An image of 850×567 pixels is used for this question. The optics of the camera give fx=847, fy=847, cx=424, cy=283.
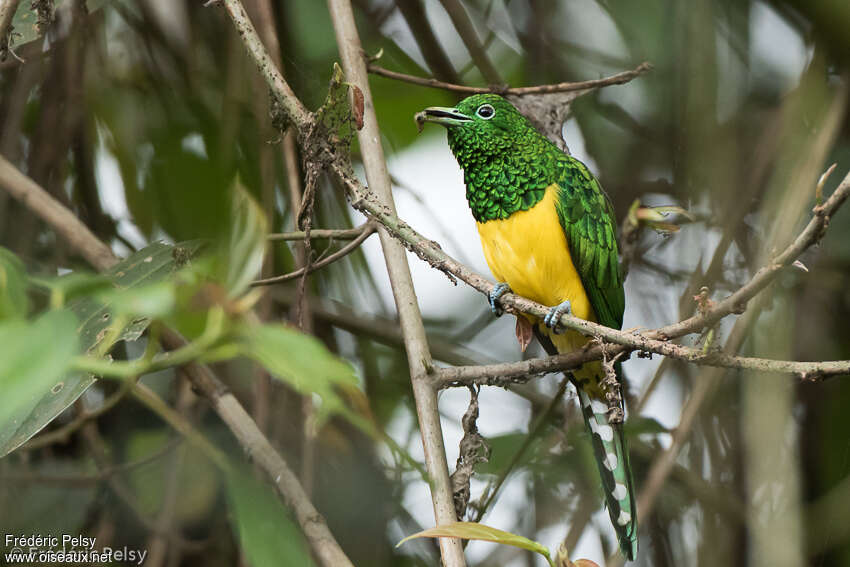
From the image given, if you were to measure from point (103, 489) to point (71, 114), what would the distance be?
871 mm

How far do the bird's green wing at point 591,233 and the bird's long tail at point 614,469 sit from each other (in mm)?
203

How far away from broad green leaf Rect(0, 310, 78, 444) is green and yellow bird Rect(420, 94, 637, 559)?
1399mm

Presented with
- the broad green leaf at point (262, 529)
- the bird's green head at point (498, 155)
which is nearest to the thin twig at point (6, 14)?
the broad green leaf at point (262, 529)

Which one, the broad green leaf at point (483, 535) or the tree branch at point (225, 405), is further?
the tree branch at point (225, 405)

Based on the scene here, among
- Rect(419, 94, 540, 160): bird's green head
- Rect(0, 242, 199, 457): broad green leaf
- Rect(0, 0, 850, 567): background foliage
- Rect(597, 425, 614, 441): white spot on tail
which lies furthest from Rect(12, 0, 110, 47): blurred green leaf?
Rect(597, 425, 614, 441): white spot on tail

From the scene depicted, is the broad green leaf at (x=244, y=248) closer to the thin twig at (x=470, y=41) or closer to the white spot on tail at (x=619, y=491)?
the white spot on tail at (x=619, y=491)

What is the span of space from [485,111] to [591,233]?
1.15 ft

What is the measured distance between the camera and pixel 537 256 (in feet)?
6.07

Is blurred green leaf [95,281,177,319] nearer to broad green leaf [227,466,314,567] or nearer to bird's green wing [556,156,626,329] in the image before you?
broad green leaf [227,466,314,567]

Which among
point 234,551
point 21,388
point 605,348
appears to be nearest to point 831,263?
point 605,348

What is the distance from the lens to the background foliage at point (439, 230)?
1.79 metres

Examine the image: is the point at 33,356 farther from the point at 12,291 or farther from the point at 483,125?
the point at 483,125

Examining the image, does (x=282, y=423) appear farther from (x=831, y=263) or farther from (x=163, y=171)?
(x=831, y=263)

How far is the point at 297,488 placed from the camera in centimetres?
131
